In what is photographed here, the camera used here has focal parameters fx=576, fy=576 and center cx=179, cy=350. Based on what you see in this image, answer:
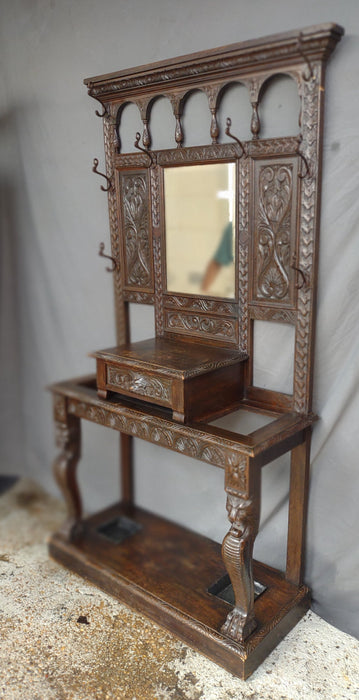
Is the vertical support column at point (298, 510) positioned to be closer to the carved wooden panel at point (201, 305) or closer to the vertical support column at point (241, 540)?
the vertical support column at point (241, 540)

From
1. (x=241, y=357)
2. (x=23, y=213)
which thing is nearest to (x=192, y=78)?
(x=241, y=357)

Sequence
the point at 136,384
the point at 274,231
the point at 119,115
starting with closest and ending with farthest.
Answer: the point at 274,231 < the point at 136,384 < the point at 119,115

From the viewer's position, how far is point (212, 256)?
2.29m

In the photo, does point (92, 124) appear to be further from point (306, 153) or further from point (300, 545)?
point (300, 545)

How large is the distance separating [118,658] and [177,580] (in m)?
0.40

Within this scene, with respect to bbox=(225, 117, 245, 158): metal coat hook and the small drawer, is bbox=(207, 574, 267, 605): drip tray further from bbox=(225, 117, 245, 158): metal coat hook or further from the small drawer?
bbox=(225, 117, 245, 158): metal coat hook

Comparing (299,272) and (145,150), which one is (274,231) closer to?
(299,272)

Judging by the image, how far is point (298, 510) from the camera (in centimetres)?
222

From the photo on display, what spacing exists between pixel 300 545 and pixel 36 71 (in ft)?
8.13

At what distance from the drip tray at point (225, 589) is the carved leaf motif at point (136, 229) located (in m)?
1.28

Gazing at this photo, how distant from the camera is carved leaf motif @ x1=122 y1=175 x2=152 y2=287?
2430 millimetres

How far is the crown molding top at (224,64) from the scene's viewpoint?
175 cm

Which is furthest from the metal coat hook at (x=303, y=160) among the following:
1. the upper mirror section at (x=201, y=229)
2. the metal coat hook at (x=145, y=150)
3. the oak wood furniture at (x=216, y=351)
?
the metal coat hook at (x=145, y=150)

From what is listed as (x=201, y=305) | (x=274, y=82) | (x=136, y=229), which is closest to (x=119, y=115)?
(x=136, y=229)
